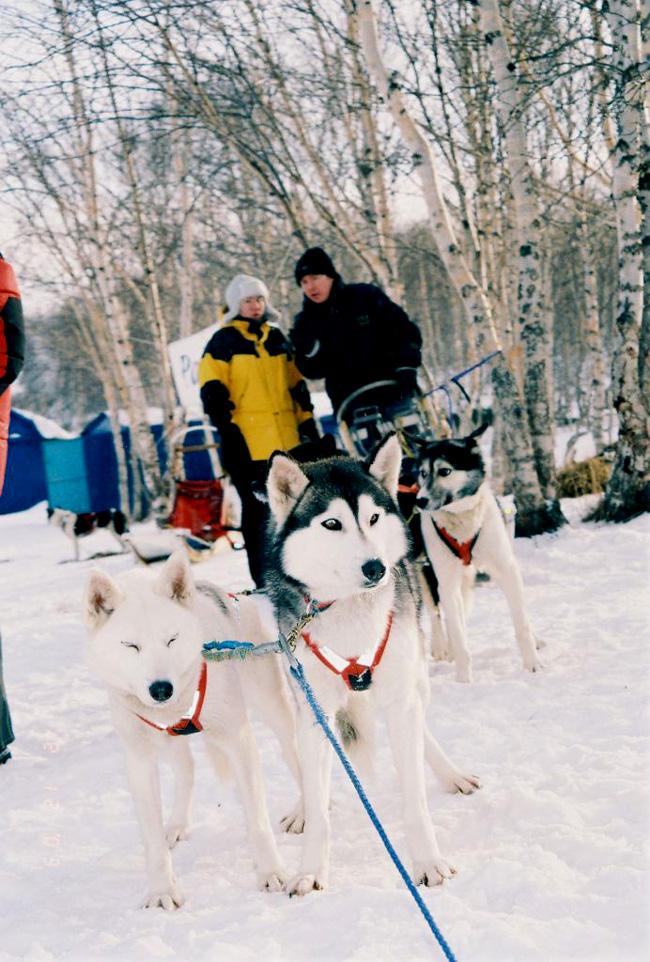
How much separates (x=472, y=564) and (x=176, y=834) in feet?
6.25

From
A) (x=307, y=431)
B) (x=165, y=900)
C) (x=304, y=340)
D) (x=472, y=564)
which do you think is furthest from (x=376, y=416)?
(x=165, y=900)

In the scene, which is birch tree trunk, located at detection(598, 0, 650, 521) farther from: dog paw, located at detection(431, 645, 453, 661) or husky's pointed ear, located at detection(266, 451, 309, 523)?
husky's pointed ear, located at detection(266, 451, 309, 523)

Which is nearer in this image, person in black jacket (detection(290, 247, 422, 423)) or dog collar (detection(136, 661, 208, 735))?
dog collar (detection(136, 661, 208, 735))

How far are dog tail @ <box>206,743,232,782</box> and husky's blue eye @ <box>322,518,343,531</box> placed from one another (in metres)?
0.83

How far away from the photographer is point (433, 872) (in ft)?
5.86

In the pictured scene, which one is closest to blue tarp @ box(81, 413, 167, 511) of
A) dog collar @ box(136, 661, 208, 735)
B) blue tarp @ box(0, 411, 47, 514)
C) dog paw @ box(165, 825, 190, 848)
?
blue tarp @ box(0, 411, 47, 514)

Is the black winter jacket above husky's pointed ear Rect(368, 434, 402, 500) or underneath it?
above

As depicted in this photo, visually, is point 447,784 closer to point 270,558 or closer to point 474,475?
point 270,558

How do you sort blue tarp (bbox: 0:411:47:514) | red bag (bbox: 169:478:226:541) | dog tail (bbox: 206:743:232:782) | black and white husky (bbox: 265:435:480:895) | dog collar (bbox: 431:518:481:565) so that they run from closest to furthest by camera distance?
black and white husky (bbox: 265:435:480:895), dog tail (bbox: 206:743:232:782), dog collar (bbox: 431:518:481:565), red bag (bbox: 169:478:226:541), blue tarp (bbox: 0:411:47:514)

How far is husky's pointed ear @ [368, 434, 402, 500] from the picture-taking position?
6.70 feet

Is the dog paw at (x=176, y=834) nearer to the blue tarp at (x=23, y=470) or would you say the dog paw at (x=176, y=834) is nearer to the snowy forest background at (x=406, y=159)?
the snowy forest background at (x=406, y=159)

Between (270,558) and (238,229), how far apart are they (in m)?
16.2

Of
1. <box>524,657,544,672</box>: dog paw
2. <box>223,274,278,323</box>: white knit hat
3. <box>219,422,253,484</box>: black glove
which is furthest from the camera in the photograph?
<box>223,274,278,323</box>: white knit hat

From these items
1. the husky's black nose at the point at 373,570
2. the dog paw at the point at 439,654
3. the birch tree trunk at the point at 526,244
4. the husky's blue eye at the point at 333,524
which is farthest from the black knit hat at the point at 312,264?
the birch tree trunk at the point at 526,244
